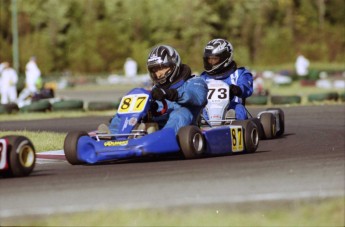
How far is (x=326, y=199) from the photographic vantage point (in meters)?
6.65

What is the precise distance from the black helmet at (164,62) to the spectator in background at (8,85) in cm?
1598

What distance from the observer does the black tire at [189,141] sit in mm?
9953

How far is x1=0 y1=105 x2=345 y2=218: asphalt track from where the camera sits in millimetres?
6848

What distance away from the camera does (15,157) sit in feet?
27.6

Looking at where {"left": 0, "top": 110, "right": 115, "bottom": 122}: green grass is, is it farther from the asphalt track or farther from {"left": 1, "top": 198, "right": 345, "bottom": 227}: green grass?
{"left": 1, "top": 198, "right": 345, "bottom": 227}: green grass

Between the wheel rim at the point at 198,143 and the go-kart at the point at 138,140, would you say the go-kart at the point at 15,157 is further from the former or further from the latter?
the wheel rim at the point at 198,143

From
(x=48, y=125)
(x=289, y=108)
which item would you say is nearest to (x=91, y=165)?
(x=48, y=125)

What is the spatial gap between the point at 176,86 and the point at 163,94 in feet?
2.50

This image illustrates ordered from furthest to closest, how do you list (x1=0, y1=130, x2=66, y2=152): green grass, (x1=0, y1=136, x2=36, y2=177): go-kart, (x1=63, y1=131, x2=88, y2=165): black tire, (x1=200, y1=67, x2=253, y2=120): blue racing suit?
(x1=200, y1=67, x2=253, y2=120): blue racing suit < (x1=0, y1=130, x2=66, y2=152): green grass < (x1=63, y1=131, x2=88, y2=165): black tire < (x1=0, y1=136, x2=36, y2=177): go-kart

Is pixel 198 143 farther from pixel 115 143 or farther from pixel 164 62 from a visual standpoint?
pixel 164 62

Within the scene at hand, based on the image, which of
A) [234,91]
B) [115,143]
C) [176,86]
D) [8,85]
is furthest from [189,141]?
[8,85]

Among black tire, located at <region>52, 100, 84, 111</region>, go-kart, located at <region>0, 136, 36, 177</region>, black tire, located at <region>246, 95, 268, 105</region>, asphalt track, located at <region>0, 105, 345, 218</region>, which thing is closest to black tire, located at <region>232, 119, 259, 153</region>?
asphalt track, located at <region>0, 105, 345, 218</region>

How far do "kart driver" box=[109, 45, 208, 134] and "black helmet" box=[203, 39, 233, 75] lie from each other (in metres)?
2.20

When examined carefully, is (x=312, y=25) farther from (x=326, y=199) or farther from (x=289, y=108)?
(x=326, y=199)
